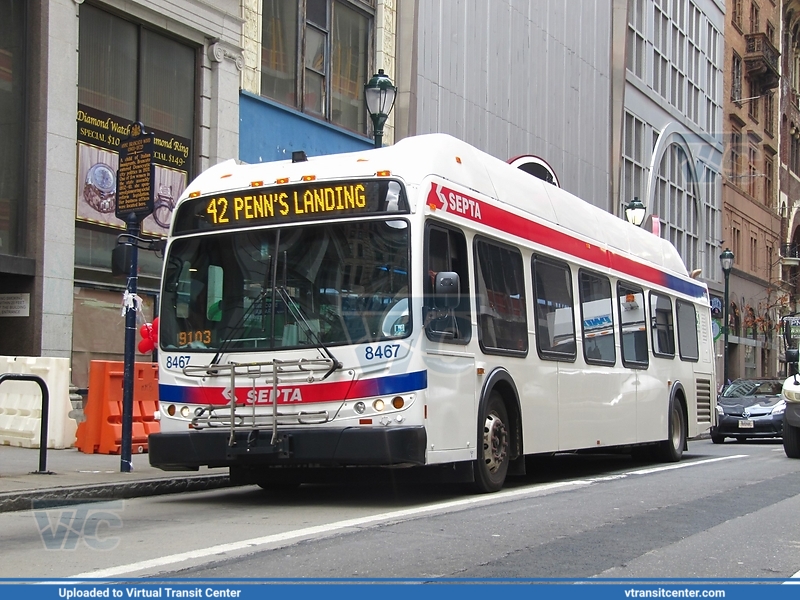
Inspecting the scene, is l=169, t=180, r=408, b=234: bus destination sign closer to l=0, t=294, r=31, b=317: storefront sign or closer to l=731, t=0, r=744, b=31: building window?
l=0, t=294, r=31, b=317: storefront sign

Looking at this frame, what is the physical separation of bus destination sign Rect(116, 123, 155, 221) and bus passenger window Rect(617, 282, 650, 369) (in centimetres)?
628

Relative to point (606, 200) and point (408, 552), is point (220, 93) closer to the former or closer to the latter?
point (408, 552)

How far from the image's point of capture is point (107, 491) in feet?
35.5

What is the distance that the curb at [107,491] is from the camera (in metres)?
9.86

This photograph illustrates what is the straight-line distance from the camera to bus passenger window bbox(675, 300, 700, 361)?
18094mm

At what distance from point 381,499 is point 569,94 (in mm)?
27698

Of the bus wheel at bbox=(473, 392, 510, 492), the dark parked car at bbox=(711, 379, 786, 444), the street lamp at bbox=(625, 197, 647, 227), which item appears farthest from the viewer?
the street lamp at bbox=(625, 197, 647, 227)

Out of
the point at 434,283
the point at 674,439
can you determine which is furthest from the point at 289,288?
the point at 674,439

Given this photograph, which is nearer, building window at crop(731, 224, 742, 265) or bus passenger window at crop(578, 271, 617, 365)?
bus passenger window at crop(578, 271, 617, 365)

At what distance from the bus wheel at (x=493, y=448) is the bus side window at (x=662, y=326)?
5.76 meters

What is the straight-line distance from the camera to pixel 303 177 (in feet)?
34.3

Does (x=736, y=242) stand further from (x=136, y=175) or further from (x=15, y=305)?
(x=136, y=175)

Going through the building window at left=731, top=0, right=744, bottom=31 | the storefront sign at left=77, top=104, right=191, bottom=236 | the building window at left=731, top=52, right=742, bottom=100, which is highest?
the building window at left=731, top=0, right=744, bottom=31
